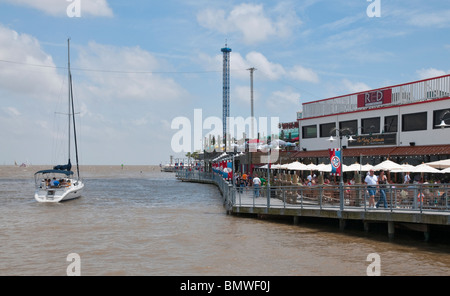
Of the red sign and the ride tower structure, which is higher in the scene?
the ride tower structure

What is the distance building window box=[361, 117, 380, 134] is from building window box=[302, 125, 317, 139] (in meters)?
5.88

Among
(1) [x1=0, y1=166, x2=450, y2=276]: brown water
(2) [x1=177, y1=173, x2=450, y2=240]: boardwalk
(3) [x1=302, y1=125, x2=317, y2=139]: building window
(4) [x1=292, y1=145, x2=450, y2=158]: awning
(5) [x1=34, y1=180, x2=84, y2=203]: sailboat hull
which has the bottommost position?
(1) [x1=0, y1=166, x2=450, y2=276]: brown water

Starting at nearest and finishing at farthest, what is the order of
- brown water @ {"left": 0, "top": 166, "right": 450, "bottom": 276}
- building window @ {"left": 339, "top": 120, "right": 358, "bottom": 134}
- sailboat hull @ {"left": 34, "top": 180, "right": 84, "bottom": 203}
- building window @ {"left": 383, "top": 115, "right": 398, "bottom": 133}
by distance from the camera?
brown water @ {"left": 0, "top": 166, "right": 450, "bottom": 276} < building window @ {"left": 383, "top": 115, "right": 398, "bottom": 133} < building window @ {"left": 339, "top": 120, "right": 358, "bottom": 134} < sailboat hull @ {"left": 34, "top": 180, "right": 84, "bottom": 203}

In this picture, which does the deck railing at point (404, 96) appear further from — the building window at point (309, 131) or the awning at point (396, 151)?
the awning at point (396, 151)

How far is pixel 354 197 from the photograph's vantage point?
21.3 metres

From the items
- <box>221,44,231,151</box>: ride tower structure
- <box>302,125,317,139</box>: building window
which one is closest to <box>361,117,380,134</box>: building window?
<box>302,125,317,139</box>: building window

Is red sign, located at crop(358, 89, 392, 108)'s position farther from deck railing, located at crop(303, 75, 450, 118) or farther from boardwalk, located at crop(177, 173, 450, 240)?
boardwalk, located at crop(177, 173, 450, 240)

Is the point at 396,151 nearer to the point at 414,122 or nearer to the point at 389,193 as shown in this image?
the point at 414,122

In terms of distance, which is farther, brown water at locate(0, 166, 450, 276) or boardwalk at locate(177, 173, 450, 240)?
boardwalk at locate(177, 173, 450, 240)

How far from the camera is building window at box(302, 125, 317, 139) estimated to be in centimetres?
4094

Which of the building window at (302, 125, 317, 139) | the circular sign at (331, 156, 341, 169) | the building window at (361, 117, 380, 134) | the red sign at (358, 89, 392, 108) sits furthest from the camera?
the building window at (302, 125, 317, 139)

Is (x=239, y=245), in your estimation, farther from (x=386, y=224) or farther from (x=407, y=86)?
(x=407, y=86)

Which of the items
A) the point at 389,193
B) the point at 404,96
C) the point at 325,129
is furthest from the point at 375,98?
the point at 389,193

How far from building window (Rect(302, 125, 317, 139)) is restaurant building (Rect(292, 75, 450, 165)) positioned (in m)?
0.09
